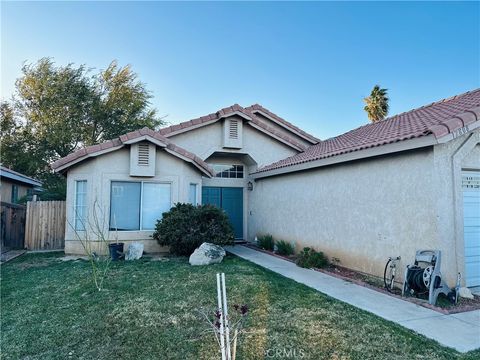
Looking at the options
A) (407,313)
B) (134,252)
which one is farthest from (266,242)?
(407,313)

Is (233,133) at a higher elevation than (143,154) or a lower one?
higher

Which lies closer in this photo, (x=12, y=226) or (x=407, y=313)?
(x=407, y=313)

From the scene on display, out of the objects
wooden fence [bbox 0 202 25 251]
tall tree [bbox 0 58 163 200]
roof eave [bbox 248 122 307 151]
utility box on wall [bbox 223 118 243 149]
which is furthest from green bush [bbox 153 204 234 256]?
tall tree [bbox 0 58 163 200]

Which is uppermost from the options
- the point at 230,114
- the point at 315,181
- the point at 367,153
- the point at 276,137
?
the point at 230,114

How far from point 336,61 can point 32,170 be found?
80.5 ft

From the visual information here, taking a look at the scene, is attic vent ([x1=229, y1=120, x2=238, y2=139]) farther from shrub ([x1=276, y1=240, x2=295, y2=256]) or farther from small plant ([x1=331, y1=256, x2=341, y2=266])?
small plant ([x1=331, y1=256, x2=341, y2=266])

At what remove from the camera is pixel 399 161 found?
775cm

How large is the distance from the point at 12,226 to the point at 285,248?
475 inches

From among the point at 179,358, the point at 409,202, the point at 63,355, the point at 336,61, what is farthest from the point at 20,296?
the point at 336,61

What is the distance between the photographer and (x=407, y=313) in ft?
19.0

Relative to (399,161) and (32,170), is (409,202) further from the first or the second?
(32,170)

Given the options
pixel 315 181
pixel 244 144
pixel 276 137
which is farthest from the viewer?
pixel 276 137

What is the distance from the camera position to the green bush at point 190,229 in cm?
1110

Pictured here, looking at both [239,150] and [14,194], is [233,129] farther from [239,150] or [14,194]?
[14,194]
